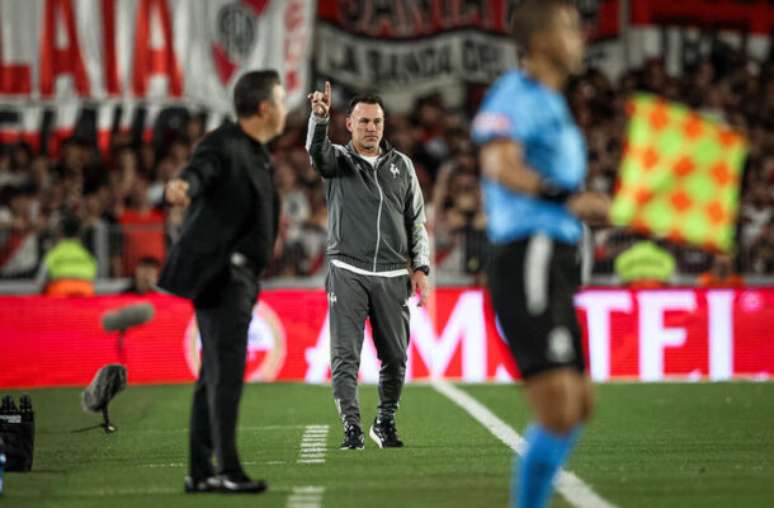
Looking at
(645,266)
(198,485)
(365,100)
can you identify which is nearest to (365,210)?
(365,100)

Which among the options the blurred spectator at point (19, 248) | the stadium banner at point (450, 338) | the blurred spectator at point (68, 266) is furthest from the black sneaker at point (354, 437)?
the blurred spectator at point (19, 248)

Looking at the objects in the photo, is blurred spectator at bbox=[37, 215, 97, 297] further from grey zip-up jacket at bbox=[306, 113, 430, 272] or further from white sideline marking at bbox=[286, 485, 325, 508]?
white sideline marking at bbox=[286, 485, 325, 508]

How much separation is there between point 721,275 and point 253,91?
1215 cm

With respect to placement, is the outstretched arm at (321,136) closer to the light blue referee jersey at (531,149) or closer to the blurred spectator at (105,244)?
the light blue referee jersey at (531,149)

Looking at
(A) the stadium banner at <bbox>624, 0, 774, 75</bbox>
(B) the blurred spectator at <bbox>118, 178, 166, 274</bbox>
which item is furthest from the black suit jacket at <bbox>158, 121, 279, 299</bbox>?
(A) the stadium banner at <bbox>624, 0, 774, 75</bbox>

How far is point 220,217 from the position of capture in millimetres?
7512

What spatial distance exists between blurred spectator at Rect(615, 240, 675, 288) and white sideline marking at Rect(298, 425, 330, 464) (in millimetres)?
7523

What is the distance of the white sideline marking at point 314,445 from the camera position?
9.41 meters

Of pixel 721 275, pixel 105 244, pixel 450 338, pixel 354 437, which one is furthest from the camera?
pixel 721 275

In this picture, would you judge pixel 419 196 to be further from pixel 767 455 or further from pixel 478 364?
pixel 478 364

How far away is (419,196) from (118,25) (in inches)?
430

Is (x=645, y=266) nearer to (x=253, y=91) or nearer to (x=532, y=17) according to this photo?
(x=253, y=91)

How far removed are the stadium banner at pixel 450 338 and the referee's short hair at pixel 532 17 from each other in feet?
36.0

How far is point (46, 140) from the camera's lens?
20.9m
